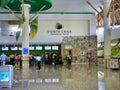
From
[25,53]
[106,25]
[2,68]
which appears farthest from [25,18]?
[2,68]

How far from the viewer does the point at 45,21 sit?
123 feet

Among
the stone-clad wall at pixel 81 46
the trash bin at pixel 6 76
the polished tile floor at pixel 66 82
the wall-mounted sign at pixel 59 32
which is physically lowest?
the polished tile floor at pixel 66 82

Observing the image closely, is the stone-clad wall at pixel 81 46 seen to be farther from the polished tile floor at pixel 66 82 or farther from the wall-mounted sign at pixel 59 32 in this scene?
the polished tile floor at pixel 66 82

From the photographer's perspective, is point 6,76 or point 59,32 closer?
point 6,76

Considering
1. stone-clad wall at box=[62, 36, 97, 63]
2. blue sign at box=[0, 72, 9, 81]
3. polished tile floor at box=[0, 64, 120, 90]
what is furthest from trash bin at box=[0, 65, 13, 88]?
stone-clad wall at box=[62, 36, 97, 63]

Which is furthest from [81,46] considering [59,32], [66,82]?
[66,82]

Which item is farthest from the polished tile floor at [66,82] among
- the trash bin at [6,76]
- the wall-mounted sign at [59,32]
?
the wall-mounted sign at [59,32]

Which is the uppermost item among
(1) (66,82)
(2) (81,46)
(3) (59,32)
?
(3) (59,32)

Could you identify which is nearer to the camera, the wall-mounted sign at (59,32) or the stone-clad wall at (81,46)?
the stone-clad wall at (81,46)

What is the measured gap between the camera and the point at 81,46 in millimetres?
37562

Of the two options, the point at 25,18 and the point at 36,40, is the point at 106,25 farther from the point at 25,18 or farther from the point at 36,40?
the point at 36,40

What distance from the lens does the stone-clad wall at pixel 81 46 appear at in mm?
37406

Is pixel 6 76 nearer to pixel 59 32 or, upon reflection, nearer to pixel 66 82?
pixel 66 82

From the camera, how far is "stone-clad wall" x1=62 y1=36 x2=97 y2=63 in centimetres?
3741
